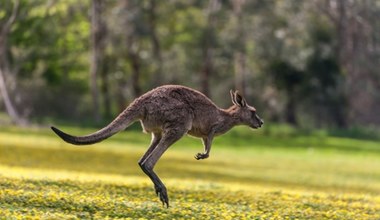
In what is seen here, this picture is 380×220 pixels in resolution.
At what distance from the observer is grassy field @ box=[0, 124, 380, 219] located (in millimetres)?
15727

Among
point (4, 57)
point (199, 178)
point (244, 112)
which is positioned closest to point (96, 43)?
point (4, 57)

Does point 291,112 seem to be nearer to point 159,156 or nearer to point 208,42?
point 208,42

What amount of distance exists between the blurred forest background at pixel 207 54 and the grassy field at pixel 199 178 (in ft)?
27.4

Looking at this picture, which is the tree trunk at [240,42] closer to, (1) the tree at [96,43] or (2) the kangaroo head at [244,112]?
(1) the tree at [96,43]

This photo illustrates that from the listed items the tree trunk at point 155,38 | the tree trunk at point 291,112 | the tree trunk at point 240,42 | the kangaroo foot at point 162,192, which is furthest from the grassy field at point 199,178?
the tree trunk at point 291,112

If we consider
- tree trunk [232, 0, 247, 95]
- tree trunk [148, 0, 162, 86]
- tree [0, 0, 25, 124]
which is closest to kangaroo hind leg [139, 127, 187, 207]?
tree [0, 0, 25, 124]

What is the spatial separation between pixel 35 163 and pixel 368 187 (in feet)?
38.2

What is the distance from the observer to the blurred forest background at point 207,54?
63.2 meters

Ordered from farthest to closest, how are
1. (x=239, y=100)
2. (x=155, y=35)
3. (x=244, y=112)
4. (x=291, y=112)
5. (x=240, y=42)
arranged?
(x=291, y=112), (x=240, y=42), (x=155, y=35), (x=244, y=112), (x=239, y=100)

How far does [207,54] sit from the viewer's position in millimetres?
65562

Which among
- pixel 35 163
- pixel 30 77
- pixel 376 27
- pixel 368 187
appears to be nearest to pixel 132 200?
pixel 35 163

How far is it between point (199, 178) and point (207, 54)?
35452 millimetres

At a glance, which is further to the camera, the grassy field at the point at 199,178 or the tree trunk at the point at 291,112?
the tree trunk at the point at 291,112

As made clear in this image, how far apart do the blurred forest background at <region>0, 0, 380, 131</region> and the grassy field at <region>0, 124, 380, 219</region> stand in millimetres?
8362
